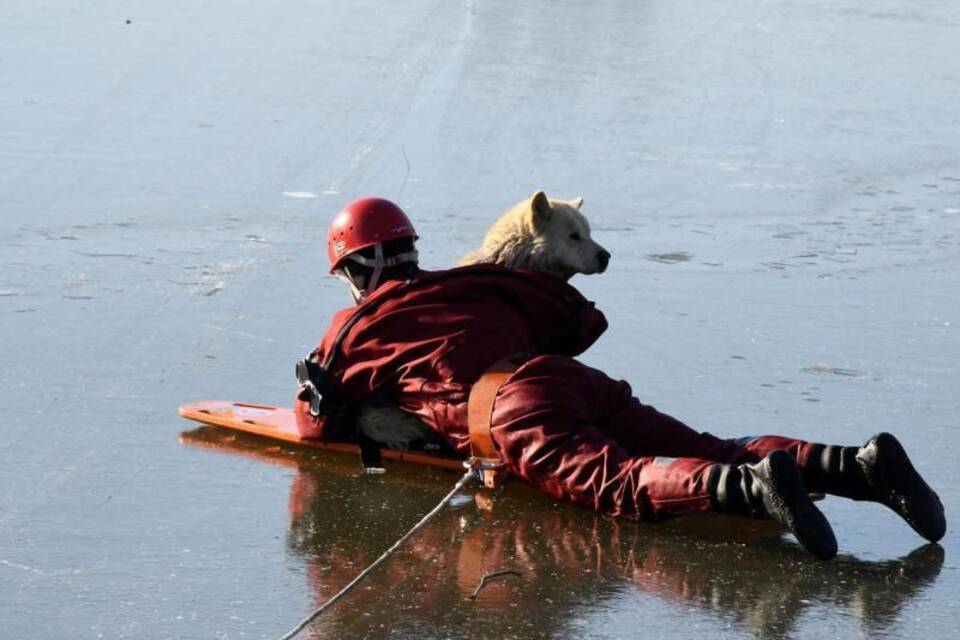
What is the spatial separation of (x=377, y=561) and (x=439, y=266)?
3.68 m

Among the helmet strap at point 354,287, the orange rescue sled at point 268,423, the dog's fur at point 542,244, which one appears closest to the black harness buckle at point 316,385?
the orange rescue sled at point 268,423

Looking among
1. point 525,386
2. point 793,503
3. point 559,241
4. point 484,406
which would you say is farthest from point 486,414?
point 793,503

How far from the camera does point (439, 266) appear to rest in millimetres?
8352

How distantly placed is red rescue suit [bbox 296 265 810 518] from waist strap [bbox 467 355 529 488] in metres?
0.04

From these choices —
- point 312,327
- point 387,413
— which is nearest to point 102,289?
point 312,327

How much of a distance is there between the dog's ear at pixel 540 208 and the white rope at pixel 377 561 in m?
1.04

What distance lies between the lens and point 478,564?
4875 mm

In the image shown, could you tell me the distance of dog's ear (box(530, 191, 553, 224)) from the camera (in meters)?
6.17

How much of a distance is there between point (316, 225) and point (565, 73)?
206 inches

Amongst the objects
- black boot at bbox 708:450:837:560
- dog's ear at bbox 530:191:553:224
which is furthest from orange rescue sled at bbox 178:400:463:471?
black boot at bbox 708:450:837:560

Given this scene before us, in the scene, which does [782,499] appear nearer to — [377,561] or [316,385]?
[377,561]

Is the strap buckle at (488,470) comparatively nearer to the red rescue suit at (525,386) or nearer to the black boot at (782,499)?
the red rescue suit at (525,386)

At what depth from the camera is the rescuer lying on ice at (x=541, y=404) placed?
5027 mm

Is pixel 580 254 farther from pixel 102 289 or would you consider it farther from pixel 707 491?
pixel 102 289
